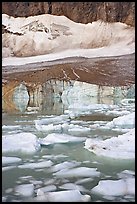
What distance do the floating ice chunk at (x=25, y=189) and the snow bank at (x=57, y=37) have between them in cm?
1764

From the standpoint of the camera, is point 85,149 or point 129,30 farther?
point 129,30

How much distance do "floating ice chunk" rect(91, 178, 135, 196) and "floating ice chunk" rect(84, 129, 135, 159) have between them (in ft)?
2.09

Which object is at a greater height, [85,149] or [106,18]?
[106,18]

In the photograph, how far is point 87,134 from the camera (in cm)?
419

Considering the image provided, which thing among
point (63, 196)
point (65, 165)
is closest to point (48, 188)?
point (63, 196)

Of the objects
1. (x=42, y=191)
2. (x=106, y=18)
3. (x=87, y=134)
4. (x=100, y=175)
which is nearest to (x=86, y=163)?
(x=100, y=175)

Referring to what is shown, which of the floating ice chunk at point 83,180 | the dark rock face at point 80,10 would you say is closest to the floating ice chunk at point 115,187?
the floating ice chunk at point 83,180

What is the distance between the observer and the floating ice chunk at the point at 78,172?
2.38 meters

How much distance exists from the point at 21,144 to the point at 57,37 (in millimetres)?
17790

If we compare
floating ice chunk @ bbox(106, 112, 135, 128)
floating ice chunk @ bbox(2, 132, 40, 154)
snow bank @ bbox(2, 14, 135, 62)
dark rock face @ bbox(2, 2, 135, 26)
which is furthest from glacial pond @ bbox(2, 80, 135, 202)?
dark rock face @ bbox(2, 2, 135, 26)

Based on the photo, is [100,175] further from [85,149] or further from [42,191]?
[85,149]

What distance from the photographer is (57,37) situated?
20.5 meters

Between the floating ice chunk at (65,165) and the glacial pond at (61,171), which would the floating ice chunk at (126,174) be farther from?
the floating ice chunk at (65,165)

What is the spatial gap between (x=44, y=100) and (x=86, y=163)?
1098cm
